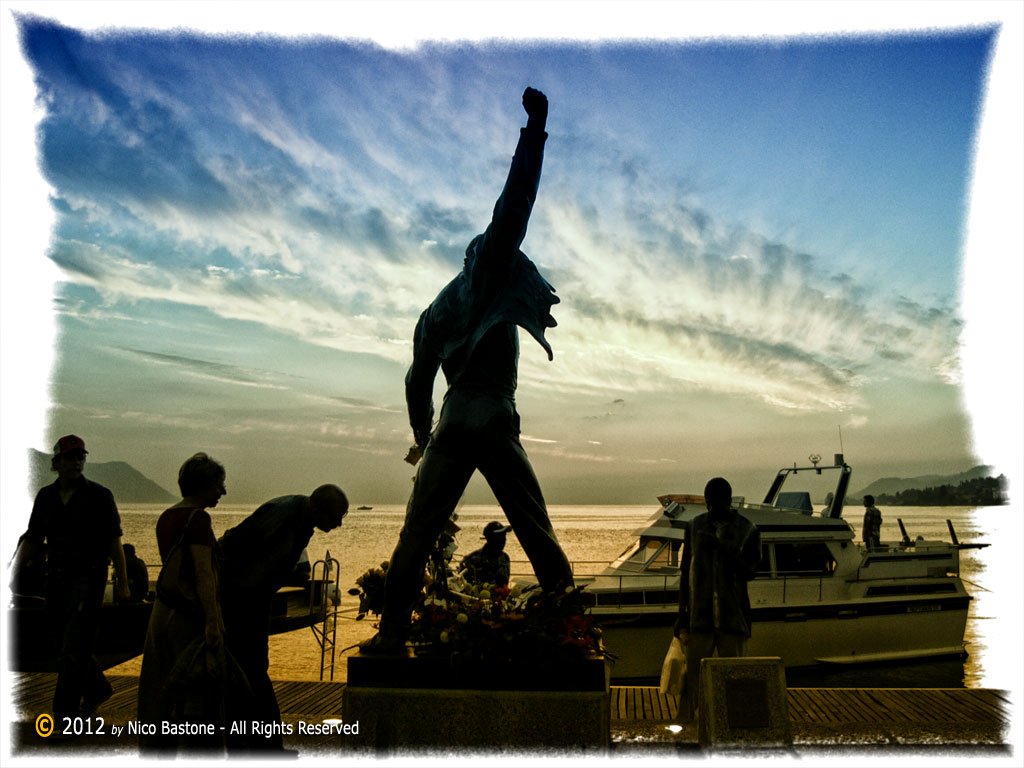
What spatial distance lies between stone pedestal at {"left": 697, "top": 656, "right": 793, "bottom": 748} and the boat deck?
1.71ft

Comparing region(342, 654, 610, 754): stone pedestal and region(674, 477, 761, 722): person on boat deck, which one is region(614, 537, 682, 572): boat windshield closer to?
region(674, 477, 761, 722): person on boat deck

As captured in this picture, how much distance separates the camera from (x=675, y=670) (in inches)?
269

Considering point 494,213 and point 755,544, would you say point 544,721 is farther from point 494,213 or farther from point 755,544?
point 494,213

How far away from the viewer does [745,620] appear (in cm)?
661

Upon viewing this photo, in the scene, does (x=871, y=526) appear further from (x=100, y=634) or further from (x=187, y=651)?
(x=187, y=651)

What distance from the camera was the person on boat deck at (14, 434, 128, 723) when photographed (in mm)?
5965

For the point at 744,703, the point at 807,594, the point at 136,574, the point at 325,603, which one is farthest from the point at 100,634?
the point at 807,594

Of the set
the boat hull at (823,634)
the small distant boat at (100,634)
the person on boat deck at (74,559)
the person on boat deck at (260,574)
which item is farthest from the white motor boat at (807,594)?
the person on boat deck at (260,574)

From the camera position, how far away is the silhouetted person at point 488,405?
5254 millimetres

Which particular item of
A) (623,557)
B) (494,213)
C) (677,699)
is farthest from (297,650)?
(494,213)

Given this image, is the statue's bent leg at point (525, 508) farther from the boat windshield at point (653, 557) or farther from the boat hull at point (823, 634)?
the boat windshield at point (653, 557)

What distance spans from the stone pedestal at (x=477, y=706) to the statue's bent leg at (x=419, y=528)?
1.11 feet

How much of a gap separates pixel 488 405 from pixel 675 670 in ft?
9.99

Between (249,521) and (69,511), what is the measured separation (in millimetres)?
2450
